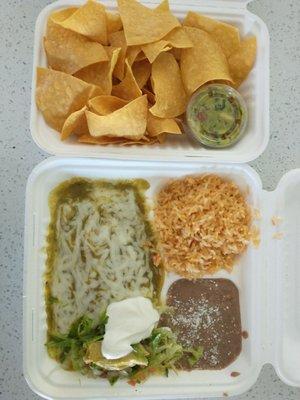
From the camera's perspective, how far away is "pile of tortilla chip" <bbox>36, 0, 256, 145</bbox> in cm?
139

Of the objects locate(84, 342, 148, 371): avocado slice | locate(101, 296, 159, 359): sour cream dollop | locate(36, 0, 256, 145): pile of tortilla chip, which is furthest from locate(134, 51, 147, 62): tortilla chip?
locate(84, 342, 148, 371): avocado slice

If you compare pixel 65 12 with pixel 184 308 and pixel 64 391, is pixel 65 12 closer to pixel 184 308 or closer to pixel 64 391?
pixel 184 308

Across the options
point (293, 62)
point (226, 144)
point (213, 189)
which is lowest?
point (213, 189)

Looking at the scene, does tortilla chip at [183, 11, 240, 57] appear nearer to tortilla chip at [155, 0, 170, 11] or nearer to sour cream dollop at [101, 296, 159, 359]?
tortilla chip at [155, 0, 170, 11]

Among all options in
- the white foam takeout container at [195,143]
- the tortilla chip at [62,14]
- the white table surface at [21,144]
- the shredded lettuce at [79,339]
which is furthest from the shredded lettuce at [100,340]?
the tortilla chip at [62,14]

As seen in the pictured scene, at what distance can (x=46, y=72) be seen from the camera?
1394mm

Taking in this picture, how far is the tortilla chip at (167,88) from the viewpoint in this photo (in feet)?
4.70

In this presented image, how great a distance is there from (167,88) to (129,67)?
Answer: 0.37 ft

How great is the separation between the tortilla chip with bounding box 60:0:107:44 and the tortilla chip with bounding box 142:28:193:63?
0.12m

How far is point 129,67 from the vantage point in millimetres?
1413

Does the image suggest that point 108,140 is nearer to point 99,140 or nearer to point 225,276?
point 99,140

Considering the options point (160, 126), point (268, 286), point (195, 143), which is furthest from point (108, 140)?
point (268, 286)

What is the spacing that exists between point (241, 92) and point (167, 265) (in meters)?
0.52

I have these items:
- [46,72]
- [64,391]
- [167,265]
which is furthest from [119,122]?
[64,391]
